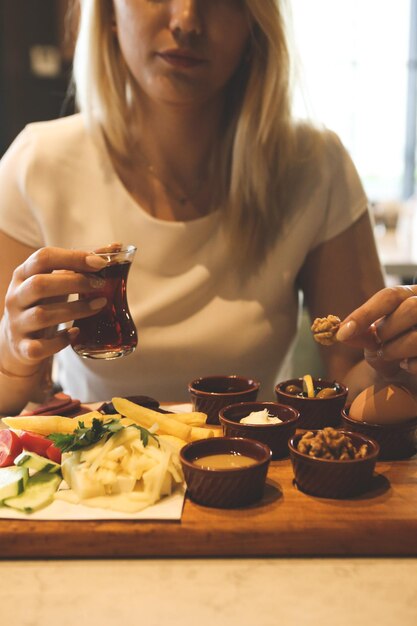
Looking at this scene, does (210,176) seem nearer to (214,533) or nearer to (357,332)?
(357,332)

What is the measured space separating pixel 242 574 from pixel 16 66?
20.1ft

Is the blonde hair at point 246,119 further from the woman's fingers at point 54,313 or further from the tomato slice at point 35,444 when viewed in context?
the tomato slice at point 35,444

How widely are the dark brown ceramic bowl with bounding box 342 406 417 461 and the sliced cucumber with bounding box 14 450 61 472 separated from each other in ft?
2.09

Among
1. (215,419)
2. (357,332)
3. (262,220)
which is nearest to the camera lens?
(357,332)

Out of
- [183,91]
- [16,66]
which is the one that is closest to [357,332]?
[183,91]

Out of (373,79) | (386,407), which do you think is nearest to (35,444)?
(386,407)

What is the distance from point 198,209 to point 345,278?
0.52 meters

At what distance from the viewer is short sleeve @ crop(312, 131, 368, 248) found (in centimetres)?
225

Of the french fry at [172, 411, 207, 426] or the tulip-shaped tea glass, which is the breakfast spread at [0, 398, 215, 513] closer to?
the french fry at [172, 411, 207, 426]

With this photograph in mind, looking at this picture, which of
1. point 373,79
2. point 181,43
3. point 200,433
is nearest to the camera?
point 200,433

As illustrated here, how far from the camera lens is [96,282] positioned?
1561 mm

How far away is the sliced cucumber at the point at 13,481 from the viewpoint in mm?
1288

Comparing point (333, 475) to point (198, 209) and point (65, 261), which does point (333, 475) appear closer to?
point (65, 261)

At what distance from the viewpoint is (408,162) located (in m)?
9.10
